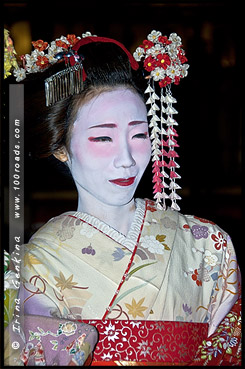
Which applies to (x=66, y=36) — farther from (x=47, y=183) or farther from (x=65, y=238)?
(x=65, y=238)

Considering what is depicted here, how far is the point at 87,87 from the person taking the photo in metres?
1.78

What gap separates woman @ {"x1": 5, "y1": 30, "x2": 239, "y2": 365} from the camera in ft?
5.75

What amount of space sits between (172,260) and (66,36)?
0.84m

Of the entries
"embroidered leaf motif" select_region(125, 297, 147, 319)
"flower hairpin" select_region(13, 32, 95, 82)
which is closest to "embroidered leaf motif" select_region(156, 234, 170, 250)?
"embroidered leaf motif" select_region(125, 297, 147, 319)

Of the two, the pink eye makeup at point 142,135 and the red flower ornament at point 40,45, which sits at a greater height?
the red flower ornament at point 40,45

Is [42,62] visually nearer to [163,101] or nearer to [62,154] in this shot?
[62,154]

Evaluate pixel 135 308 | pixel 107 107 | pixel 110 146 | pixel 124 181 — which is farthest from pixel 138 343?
pixel 107 107

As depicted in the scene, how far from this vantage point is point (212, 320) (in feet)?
6.24

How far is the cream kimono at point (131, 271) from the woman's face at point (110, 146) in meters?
0.11

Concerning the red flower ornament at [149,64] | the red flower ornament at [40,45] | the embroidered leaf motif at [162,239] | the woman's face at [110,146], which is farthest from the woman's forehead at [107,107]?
the embroidered leaf motif at [162,239]

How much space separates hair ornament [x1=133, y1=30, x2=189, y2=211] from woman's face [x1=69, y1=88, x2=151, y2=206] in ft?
0.15

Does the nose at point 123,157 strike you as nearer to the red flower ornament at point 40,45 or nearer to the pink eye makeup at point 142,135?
the pink eye makeup at point 142,135

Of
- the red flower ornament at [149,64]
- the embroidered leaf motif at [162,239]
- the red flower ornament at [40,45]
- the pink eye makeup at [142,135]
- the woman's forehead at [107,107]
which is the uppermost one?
the red flower ornament at [40,45]

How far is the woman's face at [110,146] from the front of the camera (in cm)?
179
